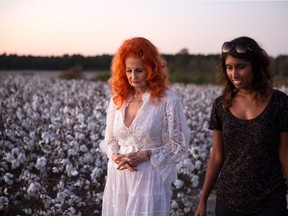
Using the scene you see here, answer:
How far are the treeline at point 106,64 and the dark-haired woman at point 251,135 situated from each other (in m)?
9.60

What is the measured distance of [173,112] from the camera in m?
2.56

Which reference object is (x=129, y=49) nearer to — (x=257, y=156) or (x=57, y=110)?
(x=257, y=156)

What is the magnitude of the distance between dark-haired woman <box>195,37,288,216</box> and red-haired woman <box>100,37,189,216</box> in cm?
44

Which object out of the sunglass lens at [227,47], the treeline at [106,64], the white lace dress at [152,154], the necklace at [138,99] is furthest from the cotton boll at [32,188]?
the treeline at [106,64]

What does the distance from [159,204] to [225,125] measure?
692mm

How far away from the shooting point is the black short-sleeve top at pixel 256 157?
201 cm

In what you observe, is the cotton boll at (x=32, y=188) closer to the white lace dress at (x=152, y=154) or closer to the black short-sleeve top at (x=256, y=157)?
the white lace dress at (x=152, y=154)

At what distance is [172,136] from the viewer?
2.58 m

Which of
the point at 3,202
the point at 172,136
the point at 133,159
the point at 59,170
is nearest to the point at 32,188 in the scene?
the point at 3,202

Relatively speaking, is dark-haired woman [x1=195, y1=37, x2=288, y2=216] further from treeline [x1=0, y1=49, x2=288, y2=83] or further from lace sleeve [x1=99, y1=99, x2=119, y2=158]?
treeline [x1=0, y1=49, x2=288, y2=83]

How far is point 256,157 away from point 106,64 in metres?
26.7

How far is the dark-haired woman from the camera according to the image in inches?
79.2

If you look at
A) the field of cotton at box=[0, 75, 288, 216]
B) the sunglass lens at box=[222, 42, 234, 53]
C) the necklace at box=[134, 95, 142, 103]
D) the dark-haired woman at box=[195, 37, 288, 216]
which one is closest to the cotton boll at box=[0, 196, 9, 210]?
the field of cotton at box=[0, 75, 288, 216]

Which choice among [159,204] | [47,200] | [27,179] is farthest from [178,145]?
[27,179]
